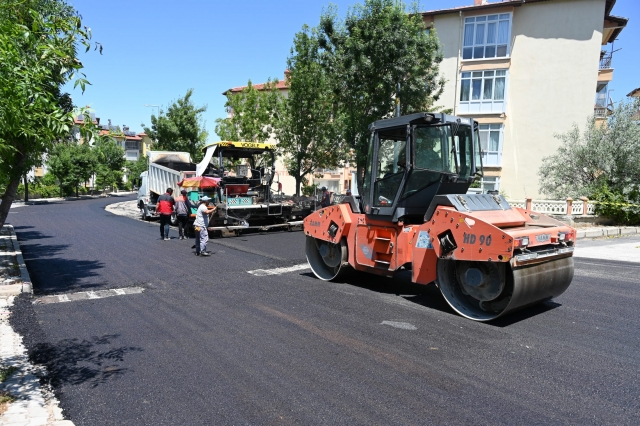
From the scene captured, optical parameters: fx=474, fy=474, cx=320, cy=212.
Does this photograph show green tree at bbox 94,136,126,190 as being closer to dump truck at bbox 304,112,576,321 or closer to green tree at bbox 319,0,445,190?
green tree at bbox 319,0,445,190

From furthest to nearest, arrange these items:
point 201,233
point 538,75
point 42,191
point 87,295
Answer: point 42,191
point 538,75
point 201,233
point 87,295

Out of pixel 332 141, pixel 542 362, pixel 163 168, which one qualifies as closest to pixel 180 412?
pixel 542 362

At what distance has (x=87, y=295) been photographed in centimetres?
750

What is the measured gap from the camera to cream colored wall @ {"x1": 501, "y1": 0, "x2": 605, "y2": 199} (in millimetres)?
23969

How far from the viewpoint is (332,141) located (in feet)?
75.0

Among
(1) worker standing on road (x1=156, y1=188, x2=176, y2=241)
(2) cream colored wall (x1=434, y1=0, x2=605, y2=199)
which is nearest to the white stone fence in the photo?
(2) cream colored wall (x1=434, y1=0, x2=605, y2=199)

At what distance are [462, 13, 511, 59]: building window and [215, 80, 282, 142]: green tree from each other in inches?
434

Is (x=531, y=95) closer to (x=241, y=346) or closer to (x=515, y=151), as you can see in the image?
(x=515, y=151)

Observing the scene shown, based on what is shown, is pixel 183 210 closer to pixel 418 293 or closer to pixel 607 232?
pixel 418 293

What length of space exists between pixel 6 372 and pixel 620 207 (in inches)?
784

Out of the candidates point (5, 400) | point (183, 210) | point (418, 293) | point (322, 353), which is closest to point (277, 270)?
point (418, 293)

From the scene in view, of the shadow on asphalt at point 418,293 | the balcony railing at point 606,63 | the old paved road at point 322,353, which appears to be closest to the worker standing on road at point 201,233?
the old paved road at point 322,353

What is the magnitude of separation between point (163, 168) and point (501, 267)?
15.9 metres

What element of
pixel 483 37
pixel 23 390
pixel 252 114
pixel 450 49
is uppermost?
pixel 483 37
